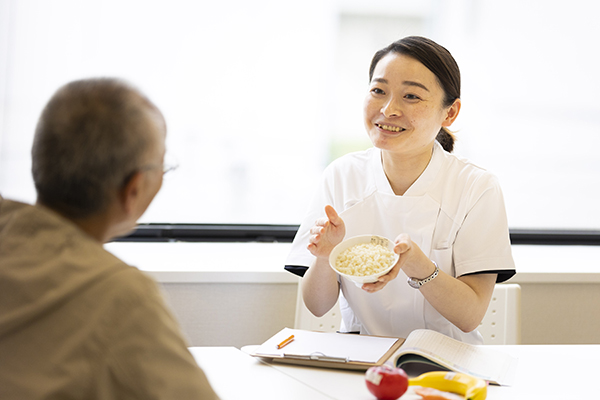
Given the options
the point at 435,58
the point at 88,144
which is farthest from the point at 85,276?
the point at 435,58

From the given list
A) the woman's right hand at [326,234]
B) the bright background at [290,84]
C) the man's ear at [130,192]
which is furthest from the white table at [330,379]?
the bright background at [290,84]

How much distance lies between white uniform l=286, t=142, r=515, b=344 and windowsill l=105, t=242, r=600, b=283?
49 cm

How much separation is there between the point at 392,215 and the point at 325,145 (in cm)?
91

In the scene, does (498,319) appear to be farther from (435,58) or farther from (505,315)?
(435,58)

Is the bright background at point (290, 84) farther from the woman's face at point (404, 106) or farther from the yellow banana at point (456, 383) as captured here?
the yellow banana at point (456, 383)

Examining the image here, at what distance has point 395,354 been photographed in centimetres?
121

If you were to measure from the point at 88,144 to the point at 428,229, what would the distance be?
3.63ft

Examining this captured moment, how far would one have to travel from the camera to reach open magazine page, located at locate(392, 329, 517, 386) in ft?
3.86

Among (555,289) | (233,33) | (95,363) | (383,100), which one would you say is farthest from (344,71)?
(95,363)

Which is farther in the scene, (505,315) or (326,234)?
(505,315)

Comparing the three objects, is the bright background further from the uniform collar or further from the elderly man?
the elderly man

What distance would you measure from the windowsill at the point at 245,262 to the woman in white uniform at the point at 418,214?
49 centimetres

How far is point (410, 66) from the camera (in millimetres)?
1609

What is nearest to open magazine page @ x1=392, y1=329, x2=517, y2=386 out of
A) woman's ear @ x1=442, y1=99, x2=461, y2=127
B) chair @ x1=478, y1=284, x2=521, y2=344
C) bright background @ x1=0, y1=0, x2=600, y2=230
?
chair @ x1=478, y1=284, x2=521, y2=344
